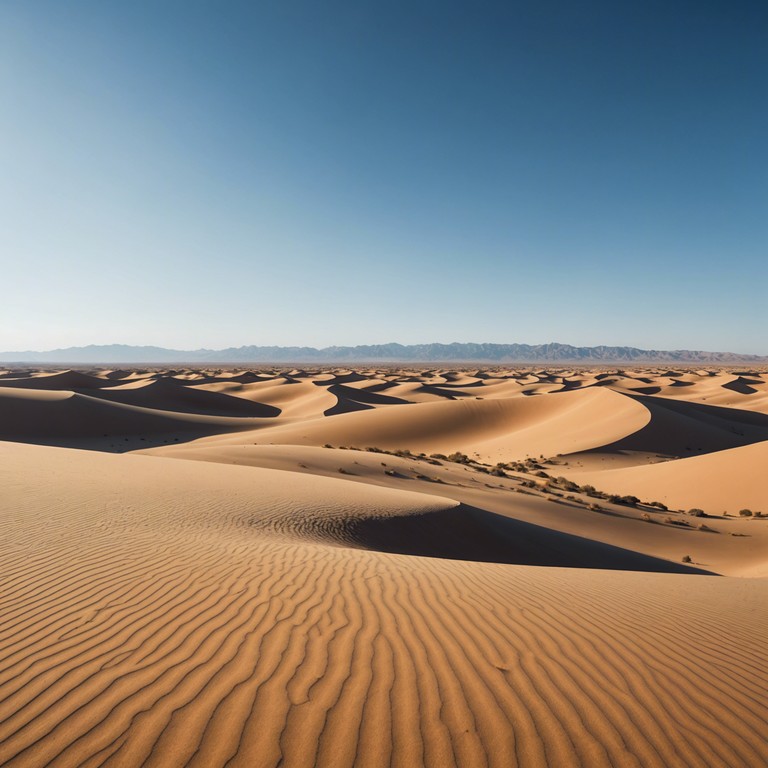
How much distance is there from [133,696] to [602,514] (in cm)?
1418

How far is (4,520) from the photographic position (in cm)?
694

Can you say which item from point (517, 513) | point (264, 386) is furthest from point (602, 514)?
point (264, 386)

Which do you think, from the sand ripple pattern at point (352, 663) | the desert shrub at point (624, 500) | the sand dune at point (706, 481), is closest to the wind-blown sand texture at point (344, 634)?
the sand ripple pattern at point (352, 663)

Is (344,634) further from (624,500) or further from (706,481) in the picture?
(706,481)

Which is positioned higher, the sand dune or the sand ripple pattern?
the sand ripple pattern

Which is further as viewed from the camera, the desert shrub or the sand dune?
the sand dune

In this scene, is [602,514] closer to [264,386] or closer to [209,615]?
[209,615]

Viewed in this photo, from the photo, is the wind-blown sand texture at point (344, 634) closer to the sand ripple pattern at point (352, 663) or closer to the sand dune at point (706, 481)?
the sand ripple pattern at point (352, 663)

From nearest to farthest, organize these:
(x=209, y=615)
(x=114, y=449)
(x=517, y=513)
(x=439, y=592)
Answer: (x=209, y=615), (x=439, y=592), (x=517, y=513), (x=114, y=449)

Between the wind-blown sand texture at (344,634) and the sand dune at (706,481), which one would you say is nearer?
the wind-blown sand texture at (344,634)

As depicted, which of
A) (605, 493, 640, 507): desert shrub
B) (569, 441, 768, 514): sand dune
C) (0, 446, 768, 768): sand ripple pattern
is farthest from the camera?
(569, 441, 768, 514): sand dune

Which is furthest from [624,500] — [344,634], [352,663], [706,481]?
[352,663]

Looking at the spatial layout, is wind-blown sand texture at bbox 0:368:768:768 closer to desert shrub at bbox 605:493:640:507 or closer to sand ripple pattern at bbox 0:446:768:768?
sand ripple pattern at bbox 0:446:768:768

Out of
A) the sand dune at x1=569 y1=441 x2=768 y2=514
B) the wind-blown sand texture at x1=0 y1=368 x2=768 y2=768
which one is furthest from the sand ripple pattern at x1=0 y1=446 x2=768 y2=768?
the sand dune at x1=569 y1=441 x2=768 y2=514
